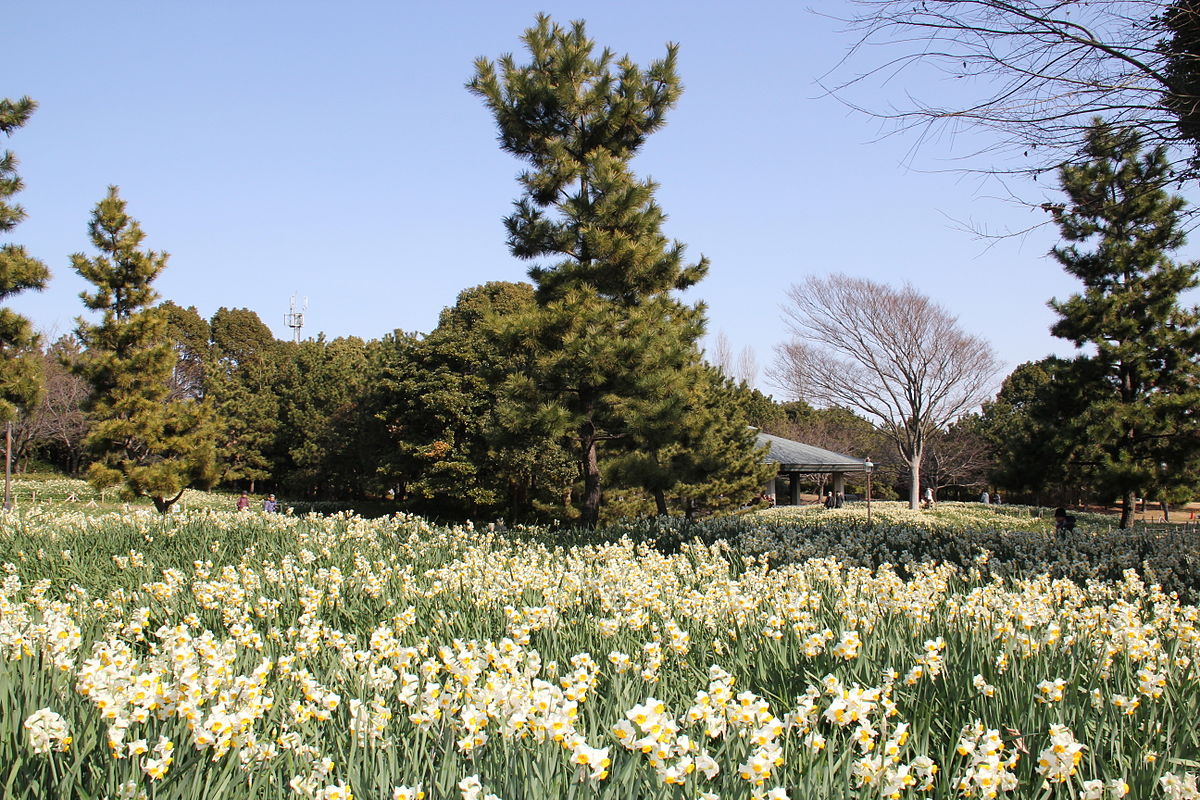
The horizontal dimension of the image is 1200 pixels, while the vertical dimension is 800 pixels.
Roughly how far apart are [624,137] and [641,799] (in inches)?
482

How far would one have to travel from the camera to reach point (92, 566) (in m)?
6.73

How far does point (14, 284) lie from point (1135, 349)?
21978 mm

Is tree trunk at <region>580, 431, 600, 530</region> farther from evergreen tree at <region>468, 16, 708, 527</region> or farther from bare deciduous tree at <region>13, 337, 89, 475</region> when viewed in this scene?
bare deciduous tree at <region>13, 337, 89, 475</region>

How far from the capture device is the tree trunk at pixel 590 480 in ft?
43.6

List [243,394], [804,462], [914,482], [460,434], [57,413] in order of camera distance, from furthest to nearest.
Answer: [243,394]
[57,413]
[804,462]
[914,482]
[460,434]

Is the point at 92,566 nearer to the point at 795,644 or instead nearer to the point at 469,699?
the point at 469,699

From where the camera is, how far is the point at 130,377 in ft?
53.0

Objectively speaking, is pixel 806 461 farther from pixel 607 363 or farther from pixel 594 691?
pixel 594 691

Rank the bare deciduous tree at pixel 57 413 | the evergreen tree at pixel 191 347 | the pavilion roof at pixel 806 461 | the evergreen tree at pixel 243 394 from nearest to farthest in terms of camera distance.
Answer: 1. the pavilion roof at pixel 806 461
2. the bare deciduous tree at pixel 57 413
3. the evergreen tree at pixel 243 394
4. the evergreen tree at pixel 191 347

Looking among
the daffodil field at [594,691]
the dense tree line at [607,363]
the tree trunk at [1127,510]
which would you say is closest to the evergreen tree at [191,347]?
the dense tree line at [607,363]

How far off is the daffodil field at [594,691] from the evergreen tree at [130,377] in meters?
11.0

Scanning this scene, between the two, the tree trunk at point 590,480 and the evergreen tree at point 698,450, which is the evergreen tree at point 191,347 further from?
the tree trunk at point 590,480

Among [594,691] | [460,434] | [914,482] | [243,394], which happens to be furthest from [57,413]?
[594,691]

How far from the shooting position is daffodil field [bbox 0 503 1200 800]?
222cm
